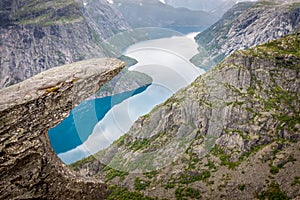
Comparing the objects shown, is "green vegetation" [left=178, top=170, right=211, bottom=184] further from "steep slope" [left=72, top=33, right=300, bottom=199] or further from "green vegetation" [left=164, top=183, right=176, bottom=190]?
"green vegetation" [left=164, top=183, right=176, bottom=190]

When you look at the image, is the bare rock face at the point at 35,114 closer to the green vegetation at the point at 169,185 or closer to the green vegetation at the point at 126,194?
the green vegetation at the point at 126,194

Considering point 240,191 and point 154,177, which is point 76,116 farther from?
point 154,177

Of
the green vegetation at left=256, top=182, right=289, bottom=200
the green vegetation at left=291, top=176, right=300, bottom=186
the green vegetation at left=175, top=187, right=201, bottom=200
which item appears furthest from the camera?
the green vegetation at left=175, top=187, right=201, bottom=200

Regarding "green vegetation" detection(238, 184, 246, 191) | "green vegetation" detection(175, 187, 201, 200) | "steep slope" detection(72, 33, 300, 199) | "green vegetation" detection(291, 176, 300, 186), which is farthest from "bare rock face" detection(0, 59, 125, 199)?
"green vegetation" detection(291, 176, 300, 186)

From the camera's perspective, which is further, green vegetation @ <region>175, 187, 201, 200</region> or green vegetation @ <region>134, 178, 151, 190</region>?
green vegetation @ <region>134, 178, 151, 190</region>

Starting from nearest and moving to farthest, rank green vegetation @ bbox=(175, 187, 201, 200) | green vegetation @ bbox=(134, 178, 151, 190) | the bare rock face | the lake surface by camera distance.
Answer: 1. the lake surface
2. the bare rock face
3. green vegetation @ bbox=(175, 187, 201, 200)
4. green vegetation @ bbox=(134, 178, 151, 190)

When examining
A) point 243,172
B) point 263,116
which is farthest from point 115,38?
point 263,116
